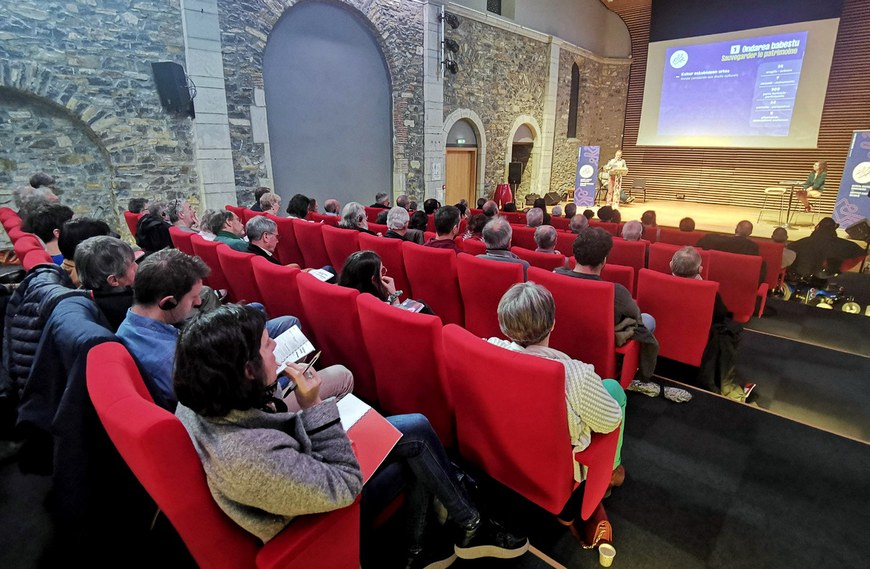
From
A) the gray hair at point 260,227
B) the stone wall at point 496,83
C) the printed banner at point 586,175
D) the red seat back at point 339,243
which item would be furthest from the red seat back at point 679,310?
the printed banner at point 586,175

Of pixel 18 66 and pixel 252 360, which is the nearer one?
pixel 252 360

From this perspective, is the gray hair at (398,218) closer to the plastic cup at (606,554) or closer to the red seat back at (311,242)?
the red seat back at (311,242)

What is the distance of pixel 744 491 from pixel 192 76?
704 centimetres

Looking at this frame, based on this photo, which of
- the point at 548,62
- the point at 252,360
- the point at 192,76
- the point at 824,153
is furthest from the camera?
the point at 548,62

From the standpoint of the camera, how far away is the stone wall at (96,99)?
462 cm

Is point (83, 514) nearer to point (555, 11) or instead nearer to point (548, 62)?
point (548, 62)

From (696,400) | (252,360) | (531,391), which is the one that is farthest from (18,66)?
(696,400)

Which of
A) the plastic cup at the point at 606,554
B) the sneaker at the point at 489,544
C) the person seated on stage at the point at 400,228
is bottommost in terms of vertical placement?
the plastic cup at the point at 606,554

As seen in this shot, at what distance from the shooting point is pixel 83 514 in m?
1.38

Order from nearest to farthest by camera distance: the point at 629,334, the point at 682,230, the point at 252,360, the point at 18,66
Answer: the point at 252,360 → the point at 629,334 → the point at 18,66 → the point at 682,230

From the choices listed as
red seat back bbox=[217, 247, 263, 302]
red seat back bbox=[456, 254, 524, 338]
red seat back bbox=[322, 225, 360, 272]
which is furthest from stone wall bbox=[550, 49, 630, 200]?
red seat back bbox=[217, 247, 263, 302]

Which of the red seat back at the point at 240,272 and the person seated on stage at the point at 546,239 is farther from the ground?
the person seated on stage at the point at 546,239

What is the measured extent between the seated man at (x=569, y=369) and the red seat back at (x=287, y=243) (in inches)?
132

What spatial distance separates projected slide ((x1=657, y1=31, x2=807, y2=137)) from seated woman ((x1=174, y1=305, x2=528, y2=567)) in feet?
41.8
